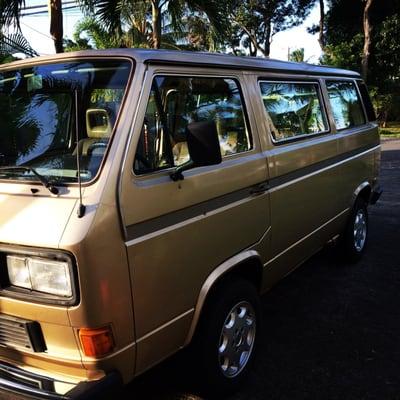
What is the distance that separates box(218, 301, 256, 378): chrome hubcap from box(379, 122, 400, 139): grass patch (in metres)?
19.4

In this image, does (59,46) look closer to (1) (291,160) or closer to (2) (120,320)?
(1) (291,160)

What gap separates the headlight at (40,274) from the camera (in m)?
2.21

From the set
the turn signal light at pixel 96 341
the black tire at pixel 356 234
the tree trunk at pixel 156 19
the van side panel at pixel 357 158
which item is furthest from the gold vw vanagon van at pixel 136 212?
the tree trunk at pixel 156 19

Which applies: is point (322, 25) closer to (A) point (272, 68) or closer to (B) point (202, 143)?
(A) point (272, 68)

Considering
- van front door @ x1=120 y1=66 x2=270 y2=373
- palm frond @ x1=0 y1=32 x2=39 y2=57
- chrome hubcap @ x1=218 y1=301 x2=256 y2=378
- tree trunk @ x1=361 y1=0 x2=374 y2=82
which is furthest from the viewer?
tree trunk @ x1=361 y1=0 x2=374 y2=82

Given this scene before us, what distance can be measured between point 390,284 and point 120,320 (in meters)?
3.53

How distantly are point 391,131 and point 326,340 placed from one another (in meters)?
21.3

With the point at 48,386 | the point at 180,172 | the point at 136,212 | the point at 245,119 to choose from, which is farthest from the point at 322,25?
the point at 48,386

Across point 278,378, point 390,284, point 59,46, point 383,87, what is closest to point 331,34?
point 383,87

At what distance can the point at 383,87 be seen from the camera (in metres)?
23.2

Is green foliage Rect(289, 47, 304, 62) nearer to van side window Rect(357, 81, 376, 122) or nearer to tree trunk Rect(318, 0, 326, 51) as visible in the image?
tree trunk Rect(318, 0, 326, 51)

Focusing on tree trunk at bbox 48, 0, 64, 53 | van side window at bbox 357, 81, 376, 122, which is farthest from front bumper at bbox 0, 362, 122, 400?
tree trunk at bbox 48, 0, 64, 53

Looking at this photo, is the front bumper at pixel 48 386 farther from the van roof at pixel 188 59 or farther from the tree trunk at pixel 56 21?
the tree trunk at pixel 56 21

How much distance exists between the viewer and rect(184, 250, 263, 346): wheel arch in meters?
2.84
